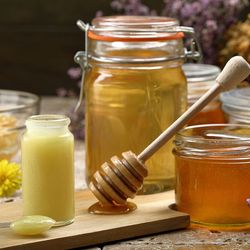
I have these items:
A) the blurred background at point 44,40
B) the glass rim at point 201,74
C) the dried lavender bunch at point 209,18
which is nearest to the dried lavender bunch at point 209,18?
the dried lavender bunch at point 209,18

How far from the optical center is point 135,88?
1238mm

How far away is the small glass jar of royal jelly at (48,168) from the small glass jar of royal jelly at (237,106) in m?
0.34

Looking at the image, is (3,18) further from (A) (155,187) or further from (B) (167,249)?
(B) (167,249)

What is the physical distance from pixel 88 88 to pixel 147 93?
90 mm

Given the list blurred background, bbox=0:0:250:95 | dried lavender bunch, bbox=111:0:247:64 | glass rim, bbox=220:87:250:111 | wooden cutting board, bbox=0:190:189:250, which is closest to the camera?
wooden cutting board, bbox=0:190:189:250

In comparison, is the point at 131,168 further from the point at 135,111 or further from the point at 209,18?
the point at 209,18

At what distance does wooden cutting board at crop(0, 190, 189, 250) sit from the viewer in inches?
40.5

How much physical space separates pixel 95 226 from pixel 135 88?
238mm

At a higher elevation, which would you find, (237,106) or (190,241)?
(237,106)

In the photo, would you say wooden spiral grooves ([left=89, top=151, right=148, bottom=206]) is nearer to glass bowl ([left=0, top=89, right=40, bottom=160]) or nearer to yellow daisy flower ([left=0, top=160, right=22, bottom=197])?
yellow daisy flower ([left=0, top=160, right=22, bottom=197])

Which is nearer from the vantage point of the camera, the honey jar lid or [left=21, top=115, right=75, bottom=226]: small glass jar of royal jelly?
[left=21, top=115, right=75, bottom=226]: small glass jar of royal jelly

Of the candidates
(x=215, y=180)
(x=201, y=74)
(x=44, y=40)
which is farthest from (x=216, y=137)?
(x=44, y=40)

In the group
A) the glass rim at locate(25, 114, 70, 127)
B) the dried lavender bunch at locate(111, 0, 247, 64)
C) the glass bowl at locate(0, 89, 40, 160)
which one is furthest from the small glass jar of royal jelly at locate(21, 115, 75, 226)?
the dried lavender bunch at locate(111, 0, 247, 64)

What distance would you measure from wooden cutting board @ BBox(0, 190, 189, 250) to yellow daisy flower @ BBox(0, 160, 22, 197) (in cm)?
7
